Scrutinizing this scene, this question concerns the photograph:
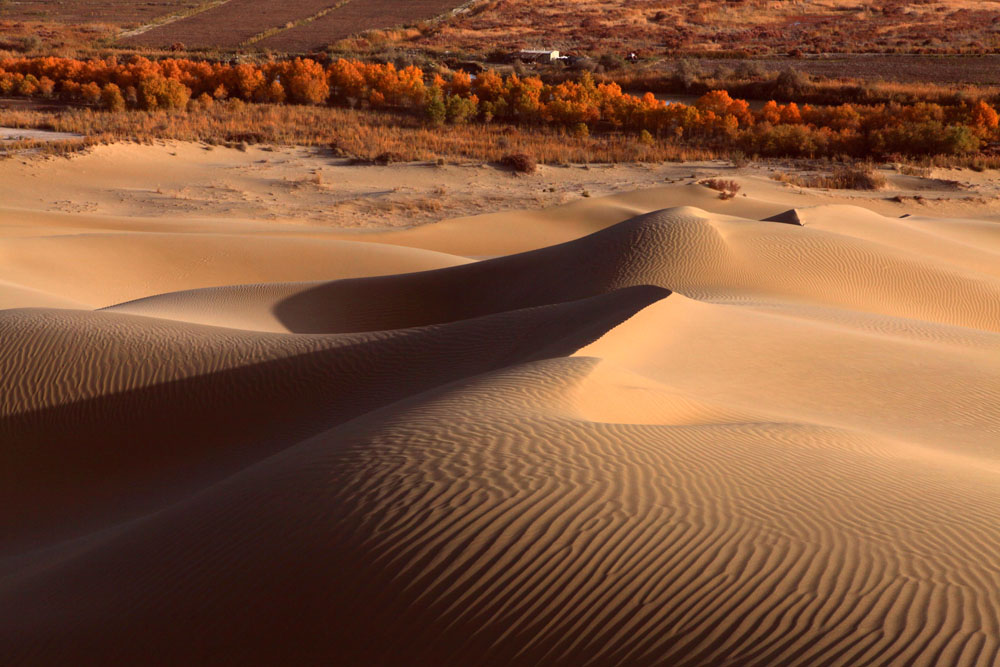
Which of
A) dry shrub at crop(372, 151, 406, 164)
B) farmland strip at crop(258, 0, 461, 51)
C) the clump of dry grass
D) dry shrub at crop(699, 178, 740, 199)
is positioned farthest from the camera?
farmland strip at crop(258, 0, 461, 51)

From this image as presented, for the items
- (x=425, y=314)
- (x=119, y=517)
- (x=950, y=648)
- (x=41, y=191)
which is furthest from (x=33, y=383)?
(x=41, y=191)

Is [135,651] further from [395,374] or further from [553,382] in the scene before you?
[395,374]

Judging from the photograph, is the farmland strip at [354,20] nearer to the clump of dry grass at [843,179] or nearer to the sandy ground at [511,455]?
the clump of dry grass at [843,179]

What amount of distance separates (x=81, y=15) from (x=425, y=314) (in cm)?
8001

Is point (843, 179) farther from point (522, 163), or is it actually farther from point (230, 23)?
point (230, 23)

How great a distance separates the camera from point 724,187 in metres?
20.8

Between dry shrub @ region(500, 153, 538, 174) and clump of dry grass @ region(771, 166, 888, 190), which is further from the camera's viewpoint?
dry shrub @ region(500, 153, 538, 174)

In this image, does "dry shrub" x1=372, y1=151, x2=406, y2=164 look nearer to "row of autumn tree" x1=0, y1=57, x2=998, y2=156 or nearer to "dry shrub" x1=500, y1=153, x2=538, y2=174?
"dry shrub" x1=500, y1=153, x2=538, y2=174

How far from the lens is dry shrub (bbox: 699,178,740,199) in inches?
795

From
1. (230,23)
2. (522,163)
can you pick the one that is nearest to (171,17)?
(230,23)

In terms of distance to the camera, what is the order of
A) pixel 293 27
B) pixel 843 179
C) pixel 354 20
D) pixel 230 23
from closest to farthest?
pixel 843 179, pixel 293 27, pixel 230 23, pixel 354 20

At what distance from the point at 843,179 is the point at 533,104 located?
1237cm

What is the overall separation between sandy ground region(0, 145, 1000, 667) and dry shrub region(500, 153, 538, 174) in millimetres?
10380

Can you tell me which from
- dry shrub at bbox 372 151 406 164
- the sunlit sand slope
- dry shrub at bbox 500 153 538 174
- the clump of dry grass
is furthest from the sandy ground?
dry shrub at bbox 372 151 406 164
